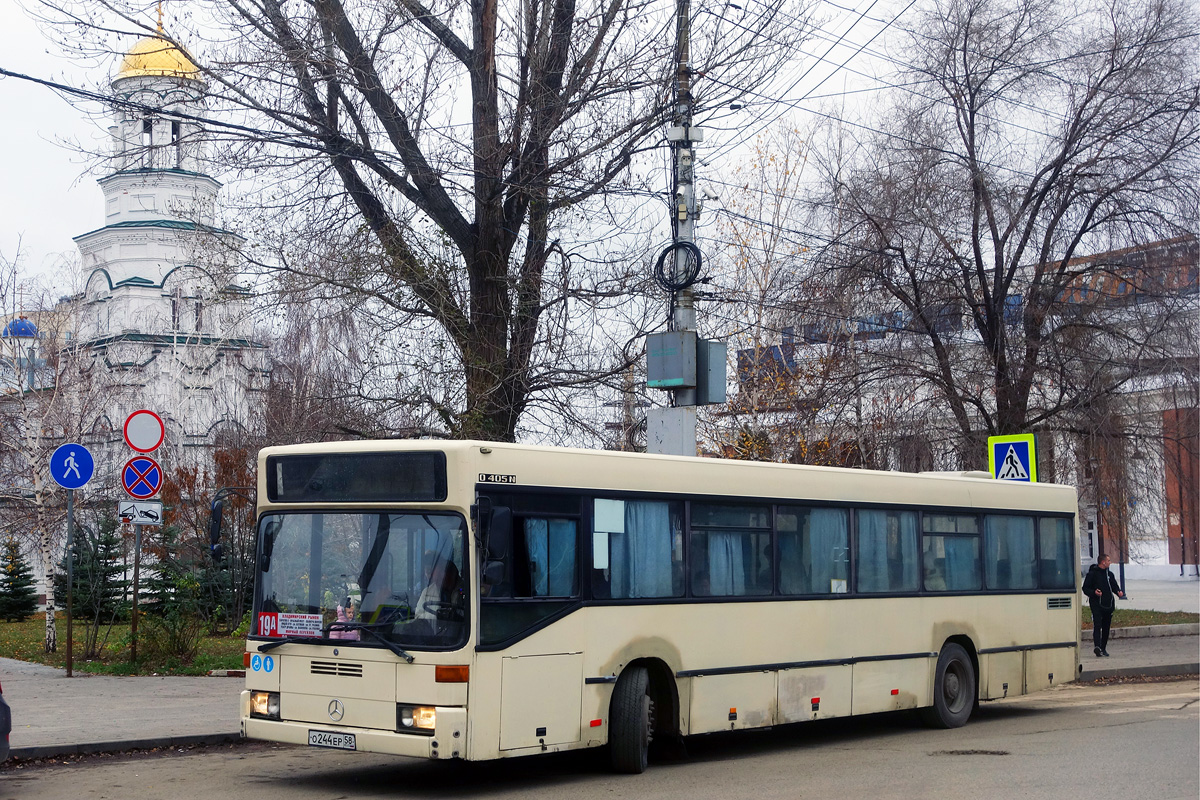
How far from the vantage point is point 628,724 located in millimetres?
10227

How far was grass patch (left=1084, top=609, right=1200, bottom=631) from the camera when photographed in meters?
28.8

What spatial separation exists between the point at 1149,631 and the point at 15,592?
1198 inches

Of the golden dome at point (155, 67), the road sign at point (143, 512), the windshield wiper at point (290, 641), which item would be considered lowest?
the windshield wiper at point (290, 641)

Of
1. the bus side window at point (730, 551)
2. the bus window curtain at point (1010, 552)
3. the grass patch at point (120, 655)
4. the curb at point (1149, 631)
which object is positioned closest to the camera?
the bus side window at point (730, 551)

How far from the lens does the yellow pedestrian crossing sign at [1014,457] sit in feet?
60.0

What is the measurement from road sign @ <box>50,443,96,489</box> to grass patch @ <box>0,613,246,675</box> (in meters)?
3.05

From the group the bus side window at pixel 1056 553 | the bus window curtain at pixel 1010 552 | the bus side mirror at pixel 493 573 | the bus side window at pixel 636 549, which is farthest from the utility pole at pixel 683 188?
the bus side mirror at pixel 493 573

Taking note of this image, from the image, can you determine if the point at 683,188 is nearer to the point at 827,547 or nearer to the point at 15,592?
the point at 827,547

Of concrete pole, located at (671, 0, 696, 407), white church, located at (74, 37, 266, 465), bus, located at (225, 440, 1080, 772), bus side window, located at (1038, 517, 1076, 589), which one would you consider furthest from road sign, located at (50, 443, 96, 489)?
bus side window, located at (1038, 517, 1076, 589)

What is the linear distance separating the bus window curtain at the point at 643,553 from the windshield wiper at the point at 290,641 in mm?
2391

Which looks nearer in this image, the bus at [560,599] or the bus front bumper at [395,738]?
the bus front bumper at [395,738]

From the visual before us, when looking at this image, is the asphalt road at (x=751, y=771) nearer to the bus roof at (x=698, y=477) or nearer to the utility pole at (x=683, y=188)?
the bus roof at (x=698, y=477)

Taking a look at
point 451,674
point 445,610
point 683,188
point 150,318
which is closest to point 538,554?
point 445,610

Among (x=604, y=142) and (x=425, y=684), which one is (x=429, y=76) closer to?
(x=604, y=142)
